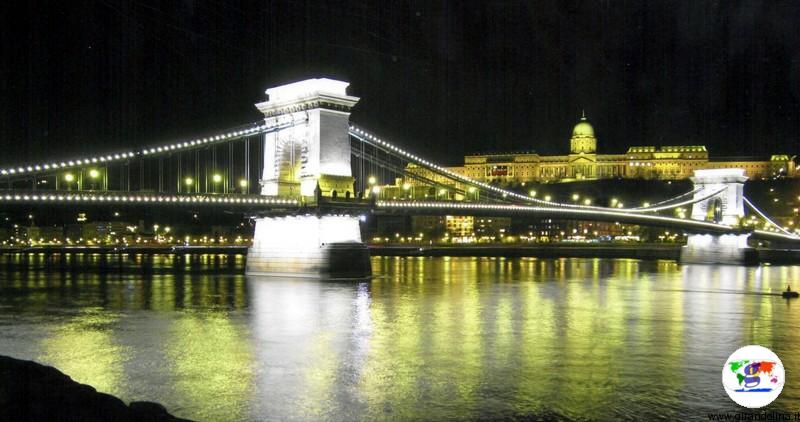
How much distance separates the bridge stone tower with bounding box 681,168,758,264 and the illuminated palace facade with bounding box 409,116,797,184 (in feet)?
292

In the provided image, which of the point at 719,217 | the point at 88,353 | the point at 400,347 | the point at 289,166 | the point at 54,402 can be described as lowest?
the point at 400,347

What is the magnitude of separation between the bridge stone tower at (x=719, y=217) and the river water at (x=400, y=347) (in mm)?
33957

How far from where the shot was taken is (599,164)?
17612cm

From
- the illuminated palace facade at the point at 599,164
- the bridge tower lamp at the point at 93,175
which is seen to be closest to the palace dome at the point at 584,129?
the illuminated palace facade at the point at 599,164

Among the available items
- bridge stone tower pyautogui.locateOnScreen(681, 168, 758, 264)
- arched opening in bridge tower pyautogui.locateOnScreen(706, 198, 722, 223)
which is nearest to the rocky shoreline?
bridge stone tower pyautogui.locateOnScreen(681, 168, 758, 264)

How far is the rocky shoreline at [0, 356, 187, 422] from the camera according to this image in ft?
27.2

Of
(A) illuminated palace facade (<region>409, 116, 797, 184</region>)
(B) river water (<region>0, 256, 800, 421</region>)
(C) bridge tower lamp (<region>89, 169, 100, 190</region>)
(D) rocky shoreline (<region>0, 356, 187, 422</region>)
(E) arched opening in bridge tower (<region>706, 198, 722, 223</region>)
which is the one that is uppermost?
(A) illuminated palace facade (<region>409, 116, 797, 184</region>)

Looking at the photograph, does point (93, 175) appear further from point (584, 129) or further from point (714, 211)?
point (584, 129)

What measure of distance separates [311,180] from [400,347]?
20.9 m

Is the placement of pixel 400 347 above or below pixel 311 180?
below

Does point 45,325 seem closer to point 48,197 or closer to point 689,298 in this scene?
point 48,197

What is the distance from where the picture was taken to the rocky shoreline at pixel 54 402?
829cm

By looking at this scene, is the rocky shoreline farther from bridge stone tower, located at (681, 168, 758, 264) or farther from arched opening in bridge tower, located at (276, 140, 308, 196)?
bridge stone tower, located at (681, 168, 758, 264)

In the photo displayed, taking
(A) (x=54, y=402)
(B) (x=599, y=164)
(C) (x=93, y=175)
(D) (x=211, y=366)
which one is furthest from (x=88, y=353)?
(B) (x=599, y=164)
